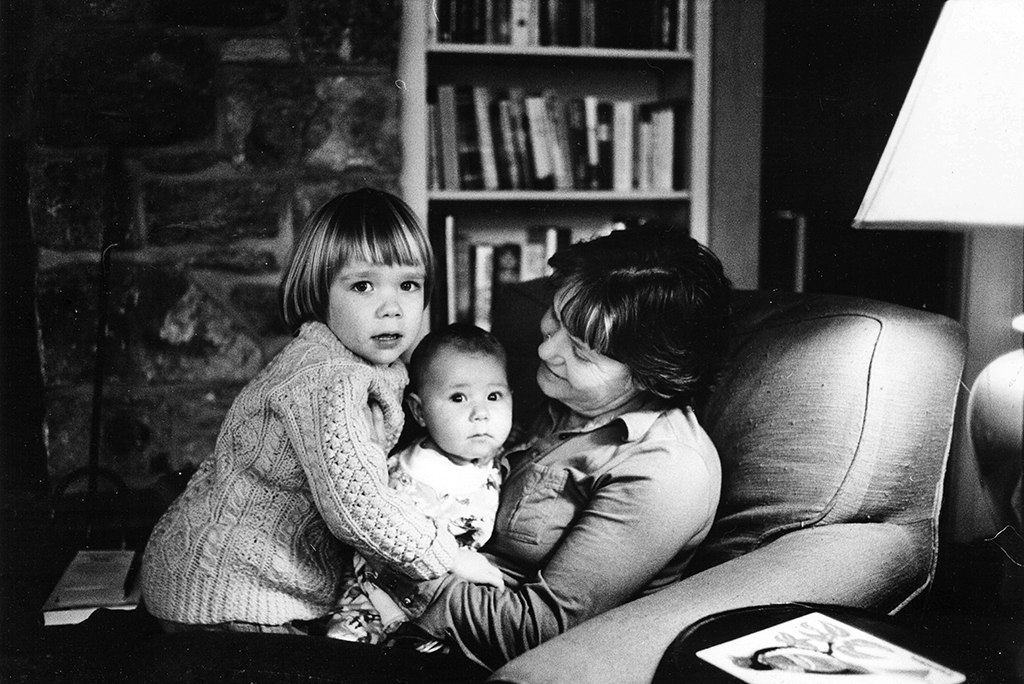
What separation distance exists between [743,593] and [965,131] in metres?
0.62

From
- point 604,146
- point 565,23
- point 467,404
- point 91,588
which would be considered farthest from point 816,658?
point 565,23

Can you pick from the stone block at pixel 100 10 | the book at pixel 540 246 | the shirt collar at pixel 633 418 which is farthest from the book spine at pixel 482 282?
the shirt collar at pixel 633 418

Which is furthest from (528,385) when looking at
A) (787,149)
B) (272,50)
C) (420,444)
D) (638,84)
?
(638,84)

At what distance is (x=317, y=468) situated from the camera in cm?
129

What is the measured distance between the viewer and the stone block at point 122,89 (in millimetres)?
2088

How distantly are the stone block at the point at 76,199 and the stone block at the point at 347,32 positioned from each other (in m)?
0.56

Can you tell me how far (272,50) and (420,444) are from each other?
49.8 inches

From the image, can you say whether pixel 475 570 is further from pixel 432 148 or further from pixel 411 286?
pixel 432 148

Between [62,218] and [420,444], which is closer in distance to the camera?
[420,444]

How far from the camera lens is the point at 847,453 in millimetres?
1258

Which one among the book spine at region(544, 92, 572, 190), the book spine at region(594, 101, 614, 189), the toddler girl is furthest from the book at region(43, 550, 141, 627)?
the book spine at region(594, 101, 614, 189)

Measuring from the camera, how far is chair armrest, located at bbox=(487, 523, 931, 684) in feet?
3.37

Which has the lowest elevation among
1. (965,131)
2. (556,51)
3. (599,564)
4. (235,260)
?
(599,564)

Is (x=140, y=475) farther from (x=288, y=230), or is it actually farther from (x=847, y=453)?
(x=847, y=453)
